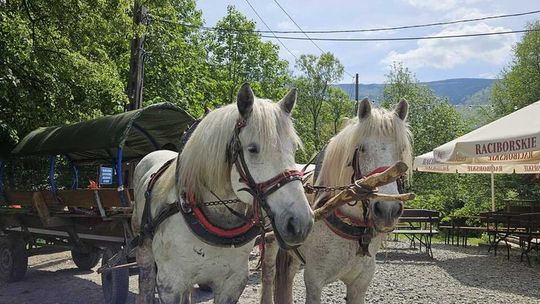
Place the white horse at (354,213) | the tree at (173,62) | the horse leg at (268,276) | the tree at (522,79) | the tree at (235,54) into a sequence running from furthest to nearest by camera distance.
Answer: the tree at (522,79), the tree at (235,54), the tree at (173,62), the horse leg at (268,276), the white horse at (354,213)

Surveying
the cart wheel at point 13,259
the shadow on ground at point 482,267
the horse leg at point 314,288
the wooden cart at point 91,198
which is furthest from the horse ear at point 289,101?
the cart wheel at point 13,259

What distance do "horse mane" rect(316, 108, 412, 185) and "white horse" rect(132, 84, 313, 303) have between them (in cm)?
78

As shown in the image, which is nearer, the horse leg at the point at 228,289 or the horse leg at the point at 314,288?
the horse leg at the point at 228,289

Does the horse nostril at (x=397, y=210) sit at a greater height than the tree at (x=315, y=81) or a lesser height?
lesser

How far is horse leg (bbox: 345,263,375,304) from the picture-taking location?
3420mm

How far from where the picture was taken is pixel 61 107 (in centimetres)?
973

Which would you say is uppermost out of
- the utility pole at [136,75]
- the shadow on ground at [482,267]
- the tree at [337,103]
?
the tree at [337,103]

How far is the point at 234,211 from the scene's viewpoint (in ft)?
8.92

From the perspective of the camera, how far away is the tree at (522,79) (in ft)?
90.9

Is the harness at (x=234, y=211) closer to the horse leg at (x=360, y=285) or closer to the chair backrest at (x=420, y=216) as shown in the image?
the horse leg at (x=360, y=285)

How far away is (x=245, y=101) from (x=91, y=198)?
11.2 feet

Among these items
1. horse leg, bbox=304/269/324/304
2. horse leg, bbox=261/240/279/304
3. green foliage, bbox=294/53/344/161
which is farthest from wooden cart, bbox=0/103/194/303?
green foliage, bbox=294/53/344/161

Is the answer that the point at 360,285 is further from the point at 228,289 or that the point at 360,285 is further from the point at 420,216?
the point at 420,216

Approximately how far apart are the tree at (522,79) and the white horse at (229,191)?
2877 cm
